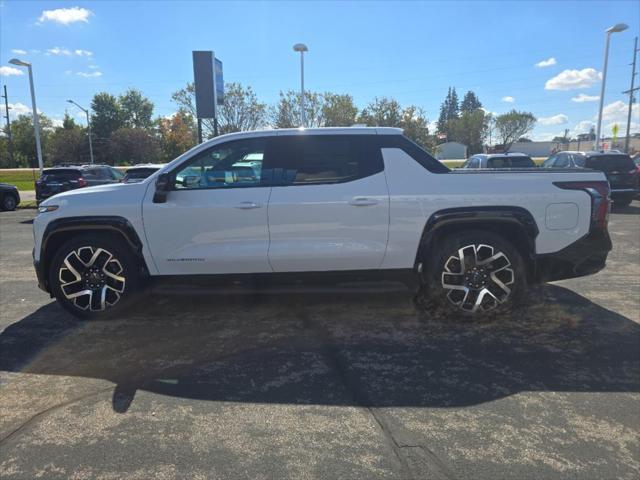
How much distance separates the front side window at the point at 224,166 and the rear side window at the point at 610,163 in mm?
12355

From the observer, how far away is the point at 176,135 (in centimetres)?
5894

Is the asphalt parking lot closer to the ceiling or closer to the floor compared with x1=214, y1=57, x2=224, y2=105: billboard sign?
closer to the floor

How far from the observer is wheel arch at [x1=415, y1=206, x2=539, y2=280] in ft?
14.5

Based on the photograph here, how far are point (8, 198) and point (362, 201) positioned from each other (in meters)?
17.8

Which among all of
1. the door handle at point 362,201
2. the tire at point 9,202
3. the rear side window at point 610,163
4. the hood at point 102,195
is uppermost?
the rear side window at point 610,163

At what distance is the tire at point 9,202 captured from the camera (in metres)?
17.3

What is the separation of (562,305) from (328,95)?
3409cm

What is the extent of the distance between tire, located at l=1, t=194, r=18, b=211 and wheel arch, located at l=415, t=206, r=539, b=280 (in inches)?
710

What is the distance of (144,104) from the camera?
97.2 meters

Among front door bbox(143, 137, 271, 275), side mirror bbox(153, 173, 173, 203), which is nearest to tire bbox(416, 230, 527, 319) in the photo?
front door bbox(143, 137, 271, 275)

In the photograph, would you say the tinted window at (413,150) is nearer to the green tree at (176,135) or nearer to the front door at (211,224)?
the front door at (211,224)

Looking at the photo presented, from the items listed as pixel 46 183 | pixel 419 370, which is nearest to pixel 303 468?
pixel 419 370

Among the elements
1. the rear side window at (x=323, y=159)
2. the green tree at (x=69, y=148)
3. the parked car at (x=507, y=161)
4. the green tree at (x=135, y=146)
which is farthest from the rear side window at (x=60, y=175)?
the green tree at (x=69, y=148)

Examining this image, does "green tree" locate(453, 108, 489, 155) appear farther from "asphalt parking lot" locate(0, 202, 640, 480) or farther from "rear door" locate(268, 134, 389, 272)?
"asphalt parking lot" locate(0, 202, 640, 480)
